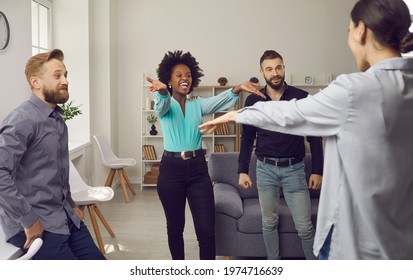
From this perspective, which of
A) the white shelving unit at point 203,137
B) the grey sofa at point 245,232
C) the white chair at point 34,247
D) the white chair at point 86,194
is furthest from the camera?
the white shelving unit at point 203,137

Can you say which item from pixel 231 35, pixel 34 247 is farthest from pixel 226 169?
pixel 231 35

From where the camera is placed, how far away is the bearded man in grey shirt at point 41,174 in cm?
169

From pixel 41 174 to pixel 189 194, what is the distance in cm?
96

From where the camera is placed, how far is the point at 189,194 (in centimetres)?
257

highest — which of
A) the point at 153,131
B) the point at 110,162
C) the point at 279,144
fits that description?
the point at 279,144

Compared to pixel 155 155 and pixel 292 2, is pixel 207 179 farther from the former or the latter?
pixel 292 2

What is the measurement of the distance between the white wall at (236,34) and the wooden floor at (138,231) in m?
2.01

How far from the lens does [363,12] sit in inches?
47.2

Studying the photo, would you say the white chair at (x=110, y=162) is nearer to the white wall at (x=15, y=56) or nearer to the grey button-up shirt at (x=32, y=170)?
the white wall at (x=15, y=56)

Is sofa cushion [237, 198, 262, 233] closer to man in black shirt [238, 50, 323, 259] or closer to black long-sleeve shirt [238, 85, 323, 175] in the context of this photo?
man in black shirt [238, 50, 323, 259]

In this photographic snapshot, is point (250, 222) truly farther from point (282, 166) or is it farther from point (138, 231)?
point (138, 231)

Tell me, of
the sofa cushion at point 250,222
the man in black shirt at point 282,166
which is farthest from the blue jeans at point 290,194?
the sofa cushion at point 250,222
